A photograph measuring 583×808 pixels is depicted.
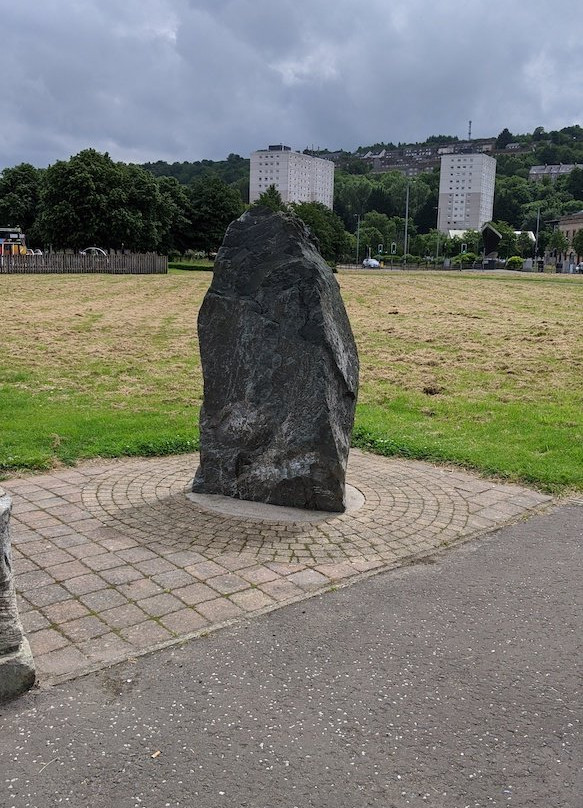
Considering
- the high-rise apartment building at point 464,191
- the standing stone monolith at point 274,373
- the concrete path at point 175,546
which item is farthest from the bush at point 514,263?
the standing stone monolith at point 274,373

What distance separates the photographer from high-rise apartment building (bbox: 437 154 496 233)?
158m

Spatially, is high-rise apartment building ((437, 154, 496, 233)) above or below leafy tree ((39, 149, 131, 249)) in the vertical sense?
above

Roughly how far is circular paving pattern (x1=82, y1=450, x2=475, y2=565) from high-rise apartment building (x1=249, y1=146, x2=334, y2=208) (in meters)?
144

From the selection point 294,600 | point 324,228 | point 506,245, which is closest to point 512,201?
point 506,245

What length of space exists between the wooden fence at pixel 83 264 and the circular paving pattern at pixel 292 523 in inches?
1631

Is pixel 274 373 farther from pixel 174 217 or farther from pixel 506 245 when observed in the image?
pixel 506 245

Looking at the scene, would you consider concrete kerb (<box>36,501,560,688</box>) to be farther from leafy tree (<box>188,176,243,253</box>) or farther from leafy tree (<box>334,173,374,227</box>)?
leafy tree (<box>334,173,374,227</box>)

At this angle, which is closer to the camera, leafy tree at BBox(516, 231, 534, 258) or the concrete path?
the concrete path

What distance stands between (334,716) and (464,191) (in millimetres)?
165275

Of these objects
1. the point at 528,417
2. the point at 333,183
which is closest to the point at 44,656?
the point at 528,417

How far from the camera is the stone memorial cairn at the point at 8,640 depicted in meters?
3.87

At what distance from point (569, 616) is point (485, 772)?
1.78 m

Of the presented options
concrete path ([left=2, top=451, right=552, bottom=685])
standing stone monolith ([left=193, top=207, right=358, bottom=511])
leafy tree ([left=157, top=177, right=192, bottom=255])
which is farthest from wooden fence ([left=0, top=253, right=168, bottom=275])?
standing stone monolith ([left=193, top=207, right=358, bottom=511])

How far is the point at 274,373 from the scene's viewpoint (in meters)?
6.97
